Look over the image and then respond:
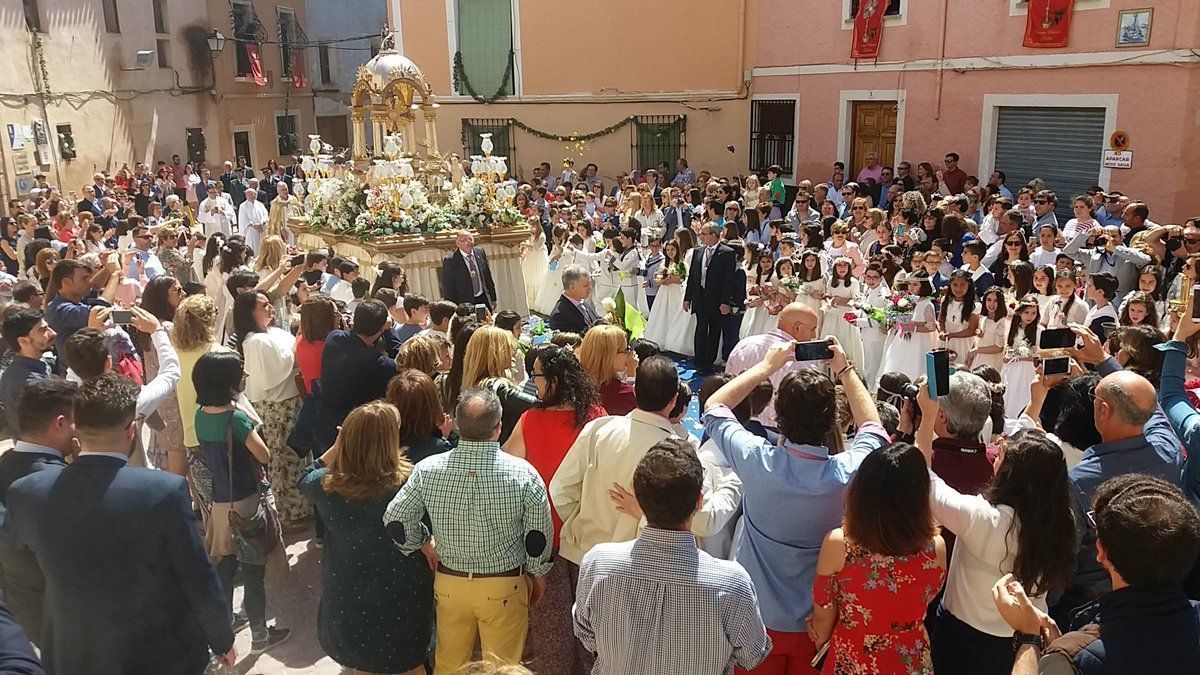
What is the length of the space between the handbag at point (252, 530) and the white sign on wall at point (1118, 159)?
40.6 ft

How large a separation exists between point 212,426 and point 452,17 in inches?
789

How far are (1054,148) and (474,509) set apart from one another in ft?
43.3

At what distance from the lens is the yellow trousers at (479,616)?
369cm

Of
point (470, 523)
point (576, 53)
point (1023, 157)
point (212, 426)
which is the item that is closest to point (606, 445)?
point (470, 523)

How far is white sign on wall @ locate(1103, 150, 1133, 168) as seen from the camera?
12.6 metres

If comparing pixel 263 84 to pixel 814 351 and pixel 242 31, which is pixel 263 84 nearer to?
pixel 242 31

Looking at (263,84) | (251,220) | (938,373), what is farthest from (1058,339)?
(263,84)

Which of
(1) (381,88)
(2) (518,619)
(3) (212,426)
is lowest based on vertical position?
(2) (518,619)

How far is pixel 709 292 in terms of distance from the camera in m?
9.71

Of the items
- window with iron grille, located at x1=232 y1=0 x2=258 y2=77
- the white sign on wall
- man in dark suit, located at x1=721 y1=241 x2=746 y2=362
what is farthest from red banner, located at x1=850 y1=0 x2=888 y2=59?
window with iron grille, located at x1=232 y1=0 x2=258 y2=77

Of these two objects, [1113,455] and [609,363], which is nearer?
[1113,455]

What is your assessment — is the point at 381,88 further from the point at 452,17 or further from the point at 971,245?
the point at 452,17

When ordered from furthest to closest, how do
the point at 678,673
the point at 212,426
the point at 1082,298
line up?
1. the point at 1082,298
2. the point at 212,426
3. the point at 678,673

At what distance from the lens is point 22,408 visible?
11.7 feet
